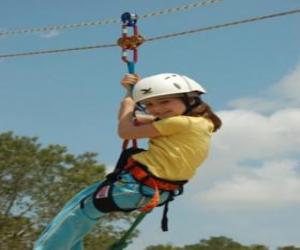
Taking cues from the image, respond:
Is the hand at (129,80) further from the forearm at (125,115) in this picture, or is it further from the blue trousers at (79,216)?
the blue trousers at (79,216)

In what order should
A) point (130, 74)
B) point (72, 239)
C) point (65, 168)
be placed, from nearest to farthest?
point (72, 239)
point (130, 74)
point (65, 168)

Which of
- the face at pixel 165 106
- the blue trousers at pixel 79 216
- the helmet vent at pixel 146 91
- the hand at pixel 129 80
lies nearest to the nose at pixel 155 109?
the face at pixel 165 106

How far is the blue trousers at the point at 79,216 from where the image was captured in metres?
4.28

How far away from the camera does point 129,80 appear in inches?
181

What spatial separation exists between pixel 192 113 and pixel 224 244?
55422mm

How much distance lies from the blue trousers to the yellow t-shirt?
15cm

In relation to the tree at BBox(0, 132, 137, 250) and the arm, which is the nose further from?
the tree at BBox(0, 132, 137, 250)

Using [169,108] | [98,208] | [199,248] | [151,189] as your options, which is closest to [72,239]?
[98,208]

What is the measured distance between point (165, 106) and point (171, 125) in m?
0.17

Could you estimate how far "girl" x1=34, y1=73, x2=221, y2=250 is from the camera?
→ 4.31 metres

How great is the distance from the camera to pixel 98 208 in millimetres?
4336

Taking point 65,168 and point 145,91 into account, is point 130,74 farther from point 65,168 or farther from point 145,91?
point 65,168

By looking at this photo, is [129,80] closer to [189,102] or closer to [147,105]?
[147,105]

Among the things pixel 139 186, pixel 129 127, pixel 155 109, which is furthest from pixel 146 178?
pixel 155 109
